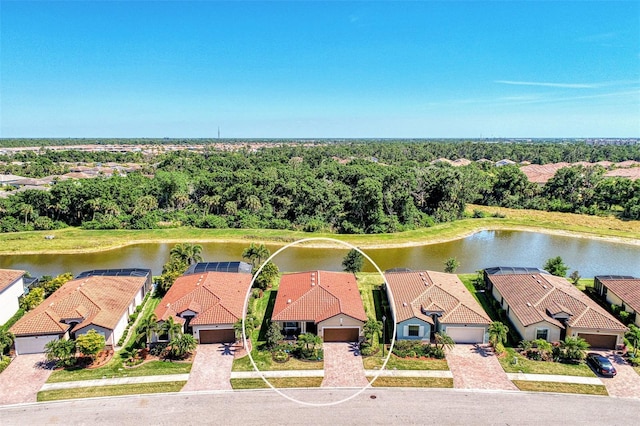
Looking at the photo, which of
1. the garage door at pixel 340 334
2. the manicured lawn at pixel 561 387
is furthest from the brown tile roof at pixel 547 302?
the garage door at pixel 340 334

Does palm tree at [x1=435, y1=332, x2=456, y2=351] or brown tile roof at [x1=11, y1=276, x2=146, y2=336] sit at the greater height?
brown tile roof at [x1=11, y1=276, x2=146, y2=336]

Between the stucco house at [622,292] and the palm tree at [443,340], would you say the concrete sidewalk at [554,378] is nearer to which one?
the palm tree at [443,340]

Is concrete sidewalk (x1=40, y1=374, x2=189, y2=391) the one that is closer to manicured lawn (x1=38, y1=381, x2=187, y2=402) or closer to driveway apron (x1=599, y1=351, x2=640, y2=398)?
manicured lawn (x1=38, y1=381, x2=187, y2=402)

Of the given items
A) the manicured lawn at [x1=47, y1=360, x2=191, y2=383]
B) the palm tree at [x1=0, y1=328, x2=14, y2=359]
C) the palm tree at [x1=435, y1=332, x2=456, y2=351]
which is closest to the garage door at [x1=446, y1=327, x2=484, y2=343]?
the palm tree at [x1=435, y1=332, x2=456, y2=351]

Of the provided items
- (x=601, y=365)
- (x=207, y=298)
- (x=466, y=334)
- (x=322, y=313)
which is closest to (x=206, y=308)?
(x=207, y=298)

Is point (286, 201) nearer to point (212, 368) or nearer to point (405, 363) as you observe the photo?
point (212, 368)

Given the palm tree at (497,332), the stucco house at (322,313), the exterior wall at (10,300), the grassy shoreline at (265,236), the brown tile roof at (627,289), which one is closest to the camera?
the palm tree at (497,332)
